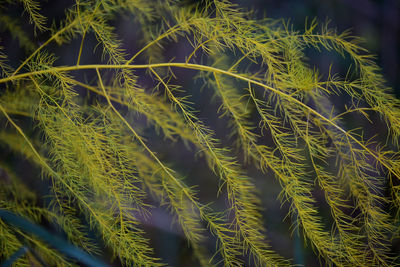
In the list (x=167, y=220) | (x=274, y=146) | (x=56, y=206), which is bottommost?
(x=167, y=220)

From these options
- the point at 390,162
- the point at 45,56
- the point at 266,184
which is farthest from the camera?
the point at 266,184

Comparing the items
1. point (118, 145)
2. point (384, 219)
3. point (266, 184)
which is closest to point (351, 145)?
point (384, 219)

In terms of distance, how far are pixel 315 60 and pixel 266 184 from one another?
42cm

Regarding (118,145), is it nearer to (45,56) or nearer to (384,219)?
(45,56)

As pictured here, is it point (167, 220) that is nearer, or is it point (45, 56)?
point (45, 56)

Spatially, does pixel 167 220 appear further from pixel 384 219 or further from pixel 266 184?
pixel 384 219

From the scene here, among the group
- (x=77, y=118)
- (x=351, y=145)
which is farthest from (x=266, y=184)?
(x=77, y=118)

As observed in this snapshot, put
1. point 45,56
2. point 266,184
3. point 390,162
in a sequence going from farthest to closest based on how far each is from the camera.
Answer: point 266,184 < point 45,56 < point 390,162

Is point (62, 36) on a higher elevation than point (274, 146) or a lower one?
higher

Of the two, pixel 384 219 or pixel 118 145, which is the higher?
pixel 118 145

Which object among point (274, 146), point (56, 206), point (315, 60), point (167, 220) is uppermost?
point (315, 60)

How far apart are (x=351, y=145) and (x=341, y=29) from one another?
13.7 inches

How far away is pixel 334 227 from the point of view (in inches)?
29.1

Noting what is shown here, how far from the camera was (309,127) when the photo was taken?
0.75 meters
